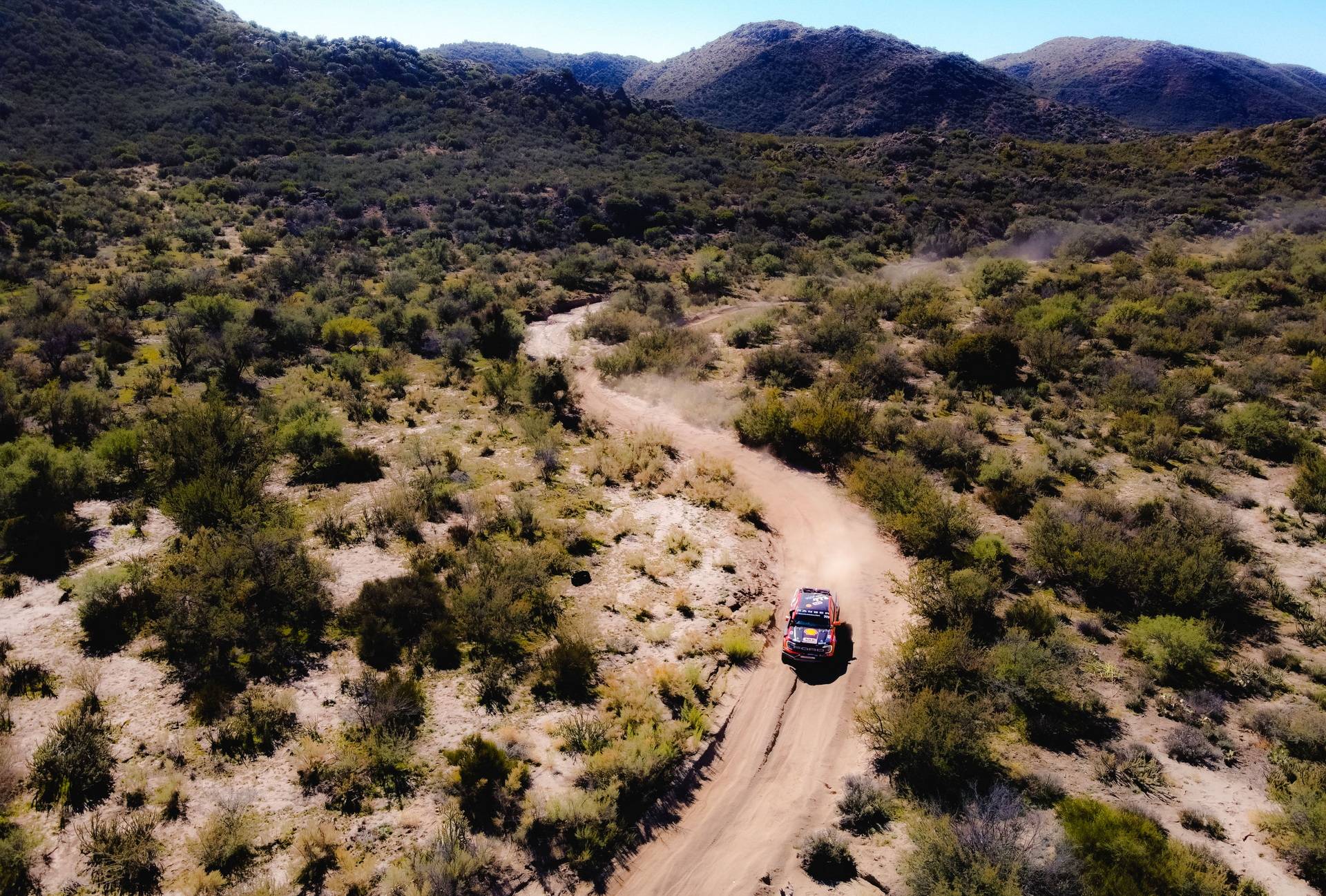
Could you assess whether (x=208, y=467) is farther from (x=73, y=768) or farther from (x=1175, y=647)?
(x=1175, y=647)

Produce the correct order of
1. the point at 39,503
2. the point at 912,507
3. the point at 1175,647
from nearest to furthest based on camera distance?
the point at 1175,647
the point at 39,503
the point at 912,507

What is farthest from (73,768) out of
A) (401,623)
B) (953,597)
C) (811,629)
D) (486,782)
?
(953,597)

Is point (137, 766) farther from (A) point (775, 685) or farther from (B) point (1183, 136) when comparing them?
(B) point (1183, 136)

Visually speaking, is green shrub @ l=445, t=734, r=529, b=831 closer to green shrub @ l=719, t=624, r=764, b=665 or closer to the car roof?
green shrub @ l=719, t=624, r=764, b=665

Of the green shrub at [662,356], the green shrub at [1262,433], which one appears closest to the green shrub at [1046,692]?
the green shrub at [1262,433]

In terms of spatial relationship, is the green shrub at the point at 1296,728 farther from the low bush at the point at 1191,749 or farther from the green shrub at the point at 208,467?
the green shrub at the point at 208,467


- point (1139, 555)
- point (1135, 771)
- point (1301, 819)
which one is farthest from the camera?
point (1139, 555)

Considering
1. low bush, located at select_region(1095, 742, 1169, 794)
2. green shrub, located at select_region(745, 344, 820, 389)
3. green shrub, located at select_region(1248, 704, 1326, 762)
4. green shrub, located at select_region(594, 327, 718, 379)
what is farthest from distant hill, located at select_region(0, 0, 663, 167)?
green shrub, located at select_region(1248, 704, 1326, 762)
